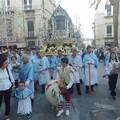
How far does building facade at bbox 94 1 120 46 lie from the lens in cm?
4369

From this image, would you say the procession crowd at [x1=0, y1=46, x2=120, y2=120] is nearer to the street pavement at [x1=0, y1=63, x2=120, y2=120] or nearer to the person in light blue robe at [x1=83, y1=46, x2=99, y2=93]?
the person in light blue robe at [x1=83, y1=46, x2=99, y2=93]

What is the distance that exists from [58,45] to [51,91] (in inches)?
298

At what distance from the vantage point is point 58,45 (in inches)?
580

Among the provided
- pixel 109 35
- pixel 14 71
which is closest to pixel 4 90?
pixel 14 71

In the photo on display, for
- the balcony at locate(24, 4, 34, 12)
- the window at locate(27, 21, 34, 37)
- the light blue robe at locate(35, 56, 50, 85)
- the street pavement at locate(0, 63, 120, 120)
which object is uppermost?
the balcony at locate(24, 4, 34, 12)

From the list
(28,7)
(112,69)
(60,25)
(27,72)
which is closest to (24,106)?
(27,72)

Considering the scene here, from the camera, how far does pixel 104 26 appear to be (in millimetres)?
44500

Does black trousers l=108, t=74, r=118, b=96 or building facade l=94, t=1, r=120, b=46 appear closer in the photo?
black trousers l=108, t=74, r=118, b=96

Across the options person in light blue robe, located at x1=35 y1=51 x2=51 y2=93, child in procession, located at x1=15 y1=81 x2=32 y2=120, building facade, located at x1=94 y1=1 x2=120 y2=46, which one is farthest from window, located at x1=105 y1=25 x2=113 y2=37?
child in procession, located at x1=15 y1=81 x2=32 y2=120

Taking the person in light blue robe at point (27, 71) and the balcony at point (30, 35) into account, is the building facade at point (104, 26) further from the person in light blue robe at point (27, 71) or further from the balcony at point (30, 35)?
the person in light blue robe at point (27, 71)

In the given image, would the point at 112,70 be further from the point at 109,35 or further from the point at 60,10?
the point at 109,35

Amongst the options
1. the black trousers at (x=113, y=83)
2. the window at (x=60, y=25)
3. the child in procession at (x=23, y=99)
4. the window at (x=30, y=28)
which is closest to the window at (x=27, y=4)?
the window at (x=30, y=28)

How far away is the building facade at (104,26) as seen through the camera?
4369cm

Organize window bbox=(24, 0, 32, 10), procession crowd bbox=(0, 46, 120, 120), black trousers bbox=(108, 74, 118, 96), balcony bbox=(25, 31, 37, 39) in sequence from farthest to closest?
window bbox=(24, 0, 32, 10) < balcony bbox=(25, 31, 37, 39) < black trousers bbox=(108, 74, 118, 96) < procession crowd bbox=(0, 46, 120, 120)
